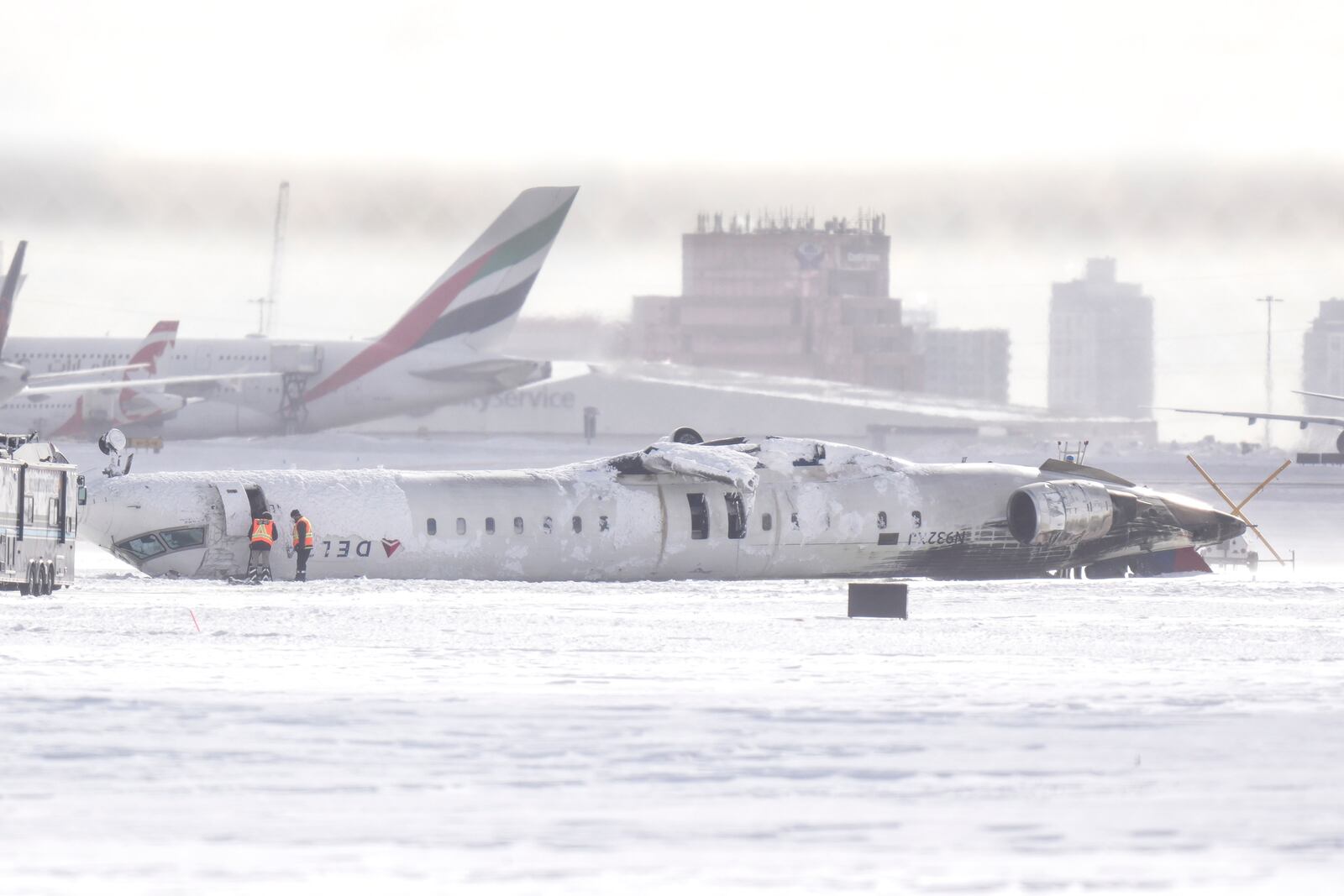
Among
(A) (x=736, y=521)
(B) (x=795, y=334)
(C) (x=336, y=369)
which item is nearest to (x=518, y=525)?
(A) (x=736, y=521)

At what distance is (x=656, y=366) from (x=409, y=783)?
113m

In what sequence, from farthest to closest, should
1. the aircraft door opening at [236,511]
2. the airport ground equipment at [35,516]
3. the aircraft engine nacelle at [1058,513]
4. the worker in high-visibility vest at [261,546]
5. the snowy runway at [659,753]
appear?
the aircraft engine nacelle at [1058,513] → the aircraft door opening at [236,511] → the worker in high-visibility vest at [261,546] → the airport ground equipment at [35,516] → the snowy runway at [659,753]

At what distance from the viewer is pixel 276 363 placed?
78312 millimetres

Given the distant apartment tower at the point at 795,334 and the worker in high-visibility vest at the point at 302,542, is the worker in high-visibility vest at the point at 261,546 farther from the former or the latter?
the distant apartment tower at the point at 795,334

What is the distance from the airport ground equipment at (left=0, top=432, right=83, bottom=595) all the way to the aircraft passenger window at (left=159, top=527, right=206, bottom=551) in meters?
1.48

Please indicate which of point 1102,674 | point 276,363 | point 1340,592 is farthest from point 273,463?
point 1102,674

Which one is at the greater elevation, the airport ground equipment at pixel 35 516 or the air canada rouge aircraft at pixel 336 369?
the air canada rouge aircraft at pixel 336 369

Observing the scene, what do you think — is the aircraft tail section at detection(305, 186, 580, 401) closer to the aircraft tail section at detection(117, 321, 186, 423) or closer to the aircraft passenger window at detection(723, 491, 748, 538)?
the aircraft tail section at detection(117, 321, 186, 423)

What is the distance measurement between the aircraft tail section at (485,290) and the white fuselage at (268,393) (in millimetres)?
411

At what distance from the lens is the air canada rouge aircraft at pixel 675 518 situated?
101 ft

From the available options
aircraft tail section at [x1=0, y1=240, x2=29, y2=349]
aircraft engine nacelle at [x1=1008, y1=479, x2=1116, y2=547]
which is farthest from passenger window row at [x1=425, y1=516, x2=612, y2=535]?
aircraft tail section at [x1=0, y1=240, x2=29, y2=349]

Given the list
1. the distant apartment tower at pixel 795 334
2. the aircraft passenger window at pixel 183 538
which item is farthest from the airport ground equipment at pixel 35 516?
the distant apartment tower at pixel 795 334

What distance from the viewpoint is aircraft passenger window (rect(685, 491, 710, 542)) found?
108 ft

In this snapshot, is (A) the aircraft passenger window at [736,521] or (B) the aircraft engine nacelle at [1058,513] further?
(B) the aircraft engine nacelle at [1058,513]
